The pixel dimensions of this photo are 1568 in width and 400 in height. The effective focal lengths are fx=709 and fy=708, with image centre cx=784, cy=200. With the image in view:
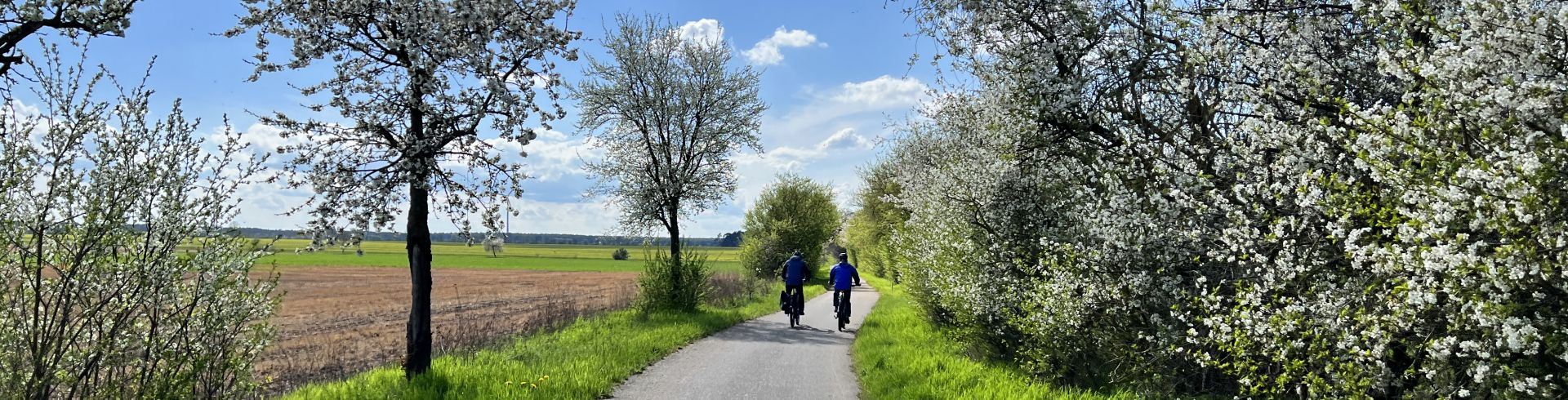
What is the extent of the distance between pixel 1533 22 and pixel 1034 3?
4.94 meters

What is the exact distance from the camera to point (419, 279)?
847 centimetres

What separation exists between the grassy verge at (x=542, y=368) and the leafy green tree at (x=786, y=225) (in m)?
24.8

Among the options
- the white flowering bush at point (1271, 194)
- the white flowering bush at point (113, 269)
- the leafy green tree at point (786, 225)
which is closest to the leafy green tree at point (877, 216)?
the leafy green tree at point (786, 225)

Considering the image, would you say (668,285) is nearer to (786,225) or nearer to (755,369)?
(755,369)

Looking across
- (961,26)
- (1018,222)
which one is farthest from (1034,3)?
(1018,222)

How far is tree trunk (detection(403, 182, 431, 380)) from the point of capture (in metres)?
8.39

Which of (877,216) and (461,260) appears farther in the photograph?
(461,260)

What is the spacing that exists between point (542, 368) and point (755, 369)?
2.81 m

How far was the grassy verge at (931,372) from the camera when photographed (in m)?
7.63

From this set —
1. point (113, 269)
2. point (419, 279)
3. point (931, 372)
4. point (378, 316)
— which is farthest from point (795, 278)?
point (378, 316)

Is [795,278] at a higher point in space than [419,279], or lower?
lower

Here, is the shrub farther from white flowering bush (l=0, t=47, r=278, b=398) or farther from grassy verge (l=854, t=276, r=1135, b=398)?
white flowering bush (l=0, t=47, r=278, b=398)

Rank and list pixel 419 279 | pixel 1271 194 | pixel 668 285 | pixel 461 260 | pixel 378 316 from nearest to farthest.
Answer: pixel 1271 194 < pixel 419 279 < pixel 668 285 < pixel 378 316 < pixel 461 260

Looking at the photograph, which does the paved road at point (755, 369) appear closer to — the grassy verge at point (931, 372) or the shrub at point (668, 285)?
the grassy verge at point (931, 372)
